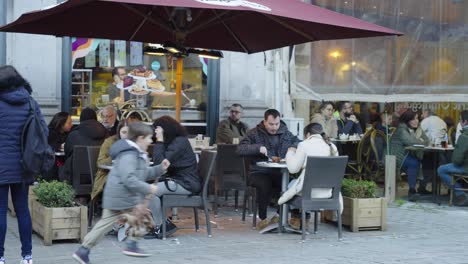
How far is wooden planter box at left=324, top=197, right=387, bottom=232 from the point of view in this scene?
9.70m

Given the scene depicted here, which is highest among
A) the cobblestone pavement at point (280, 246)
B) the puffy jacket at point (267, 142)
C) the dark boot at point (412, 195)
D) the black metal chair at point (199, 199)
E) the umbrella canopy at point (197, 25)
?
the umbrella canopy at point (197, 25)

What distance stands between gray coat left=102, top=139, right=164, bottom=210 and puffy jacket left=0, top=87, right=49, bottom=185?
0.79 meters

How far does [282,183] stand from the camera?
9.72 m

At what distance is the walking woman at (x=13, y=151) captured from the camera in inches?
271

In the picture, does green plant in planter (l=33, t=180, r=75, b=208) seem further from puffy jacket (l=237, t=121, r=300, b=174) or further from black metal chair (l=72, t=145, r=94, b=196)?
puffy jacket (l=237, t=121, r=300, b=174)

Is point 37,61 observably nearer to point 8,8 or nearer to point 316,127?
point 8,8

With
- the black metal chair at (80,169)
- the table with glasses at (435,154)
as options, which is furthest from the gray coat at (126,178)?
the table with glasses at (435,154)

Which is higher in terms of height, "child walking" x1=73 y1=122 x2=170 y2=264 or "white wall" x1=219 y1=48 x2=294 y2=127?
"white wall" x1=219 y1=48 x2=294 y2=127

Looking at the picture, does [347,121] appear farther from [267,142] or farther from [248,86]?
[267,142]

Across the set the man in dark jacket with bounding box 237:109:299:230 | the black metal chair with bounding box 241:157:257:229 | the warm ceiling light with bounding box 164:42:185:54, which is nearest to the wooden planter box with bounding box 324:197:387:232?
the man in dark jacket with bounding box 237:109:299:230

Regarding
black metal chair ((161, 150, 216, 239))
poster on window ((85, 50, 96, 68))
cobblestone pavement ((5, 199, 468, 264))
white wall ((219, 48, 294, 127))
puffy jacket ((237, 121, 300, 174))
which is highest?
poster on window ((85, 50, 96, 68))

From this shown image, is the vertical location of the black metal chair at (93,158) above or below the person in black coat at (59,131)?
below

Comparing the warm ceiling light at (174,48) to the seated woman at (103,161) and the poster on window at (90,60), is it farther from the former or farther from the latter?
the poster on window at (90,60)

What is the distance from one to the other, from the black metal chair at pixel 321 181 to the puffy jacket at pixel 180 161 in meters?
1.22
